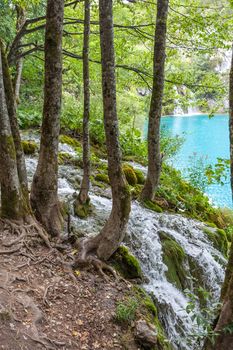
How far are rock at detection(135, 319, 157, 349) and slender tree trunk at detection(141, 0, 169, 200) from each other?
4.16 metres

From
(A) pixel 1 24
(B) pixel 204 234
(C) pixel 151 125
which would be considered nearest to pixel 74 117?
(A) pixel 1 24

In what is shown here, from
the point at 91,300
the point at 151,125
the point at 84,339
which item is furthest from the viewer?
the point at 151,125

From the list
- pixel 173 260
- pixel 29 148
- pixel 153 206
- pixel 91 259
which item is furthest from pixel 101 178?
pixel 91 259

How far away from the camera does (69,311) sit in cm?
437

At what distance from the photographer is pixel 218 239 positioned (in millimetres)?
8195

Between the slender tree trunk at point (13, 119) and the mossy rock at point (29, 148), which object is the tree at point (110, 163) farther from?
the mossy rock at point (29, 148)

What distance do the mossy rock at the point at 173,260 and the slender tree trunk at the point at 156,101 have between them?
4.67 feet

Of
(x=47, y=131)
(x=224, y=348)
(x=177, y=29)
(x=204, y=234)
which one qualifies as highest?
(x=177, y=29)

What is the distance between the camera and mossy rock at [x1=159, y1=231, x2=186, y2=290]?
6378 millimetres

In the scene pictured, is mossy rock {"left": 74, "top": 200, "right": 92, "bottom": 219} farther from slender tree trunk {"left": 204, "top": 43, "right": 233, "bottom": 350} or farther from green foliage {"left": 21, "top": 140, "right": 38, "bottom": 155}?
slender tree trunk {"left": 204, "top": 43, "right": 233, "bottom": 350}

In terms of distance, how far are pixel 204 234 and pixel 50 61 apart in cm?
524

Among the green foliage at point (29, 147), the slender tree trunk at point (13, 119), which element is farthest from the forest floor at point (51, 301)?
the green foliage at point (29, 147)

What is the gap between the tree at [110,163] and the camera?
5.07 m

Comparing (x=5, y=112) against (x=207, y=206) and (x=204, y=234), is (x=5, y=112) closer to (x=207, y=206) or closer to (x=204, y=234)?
(x=204, y=234)
